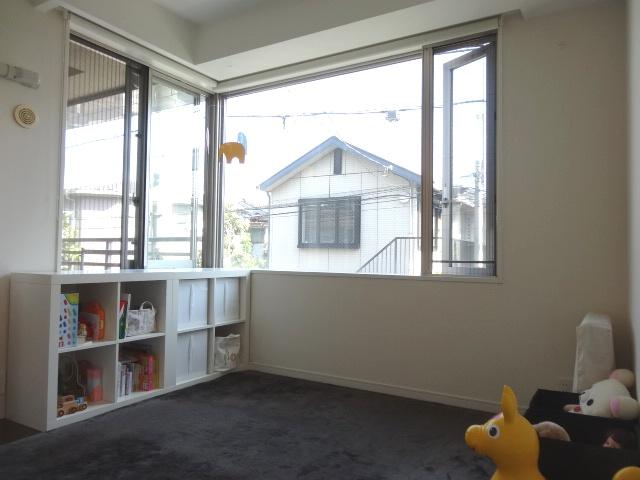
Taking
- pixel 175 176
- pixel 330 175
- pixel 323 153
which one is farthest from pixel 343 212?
pixel 175 176

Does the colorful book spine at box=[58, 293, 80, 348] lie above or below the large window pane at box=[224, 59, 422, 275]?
below

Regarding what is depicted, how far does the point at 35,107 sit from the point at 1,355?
1.50 meters

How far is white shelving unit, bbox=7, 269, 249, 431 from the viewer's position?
242cm

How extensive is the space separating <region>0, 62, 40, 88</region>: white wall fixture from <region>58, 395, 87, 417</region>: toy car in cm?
187

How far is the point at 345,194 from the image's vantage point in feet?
11.8

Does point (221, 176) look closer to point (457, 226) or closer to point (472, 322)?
point (457, 226)

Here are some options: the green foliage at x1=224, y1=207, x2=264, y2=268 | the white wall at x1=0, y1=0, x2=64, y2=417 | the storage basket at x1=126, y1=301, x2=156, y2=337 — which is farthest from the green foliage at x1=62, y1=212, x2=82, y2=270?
the green foliage at x1=224, y1=207, x2=264, y2=268

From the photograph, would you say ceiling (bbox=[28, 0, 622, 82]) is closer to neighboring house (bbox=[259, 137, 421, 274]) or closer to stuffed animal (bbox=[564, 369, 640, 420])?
neighboring house (bbox=[259, 137, 421, 274])

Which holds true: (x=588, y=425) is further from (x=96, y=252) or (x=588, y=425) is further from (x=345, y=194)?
(x=96, y=252)

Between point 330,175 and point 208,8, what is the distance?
155 centimetres

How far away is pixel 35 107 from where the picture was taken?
2805mm

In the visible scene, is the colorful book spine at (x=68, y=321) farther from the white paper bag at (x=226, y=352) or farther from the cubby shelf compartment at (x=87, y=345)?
the white paper bag at (x=226, y=352)

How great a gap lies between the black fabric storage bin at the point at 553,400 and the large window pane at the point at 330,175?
49.4 inches

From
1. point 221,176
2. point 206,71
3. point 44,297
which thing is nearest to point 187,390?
Answer: point 44,297
